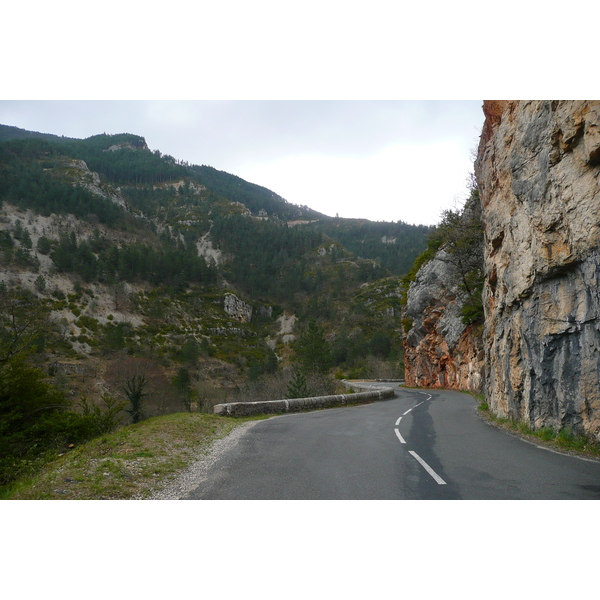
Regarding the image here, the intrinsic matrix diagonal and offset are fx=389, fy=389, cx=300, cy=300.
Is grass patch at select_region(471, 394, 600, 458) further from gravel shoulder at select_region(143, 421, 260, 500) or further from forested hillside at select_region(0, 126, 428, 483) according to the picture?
forested hillside at select_region(0, 126, 428, 483)

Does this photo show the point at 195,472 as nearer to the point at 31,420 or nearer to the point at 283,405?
the point at 31,420

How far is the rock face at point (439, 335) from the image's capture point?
1264 inches

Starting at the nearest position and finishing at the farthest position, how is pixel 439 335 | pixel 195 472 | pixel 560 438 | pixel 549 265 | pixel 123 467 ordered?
pixel 123 467 < pixel 195 472 < pixel 560 438 < pixel 549 265 < pixel 439 335

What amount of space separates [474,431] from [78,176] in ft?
468

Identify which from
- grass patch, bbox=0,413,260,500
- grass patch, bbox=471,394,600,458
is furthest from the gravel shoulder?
grass patch, bbox=471,394,600,458

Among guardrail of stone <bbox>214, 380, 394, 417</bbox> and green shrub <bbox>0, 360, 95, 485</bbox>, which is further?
guardrail of stone <bbox>214, 380, 394, 417</bbox>

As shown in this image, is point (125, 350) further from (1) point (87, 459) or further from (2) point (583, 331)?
(2) point (583, 331)

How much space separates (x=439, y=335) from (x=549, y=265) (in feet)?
96.1

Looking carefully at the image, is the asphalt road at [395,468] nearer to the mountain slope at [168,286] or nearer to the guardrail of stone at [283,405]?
the guardrail of stone at [283,405]

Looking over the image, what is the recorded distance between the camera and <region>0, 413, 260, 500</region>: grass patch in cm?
590

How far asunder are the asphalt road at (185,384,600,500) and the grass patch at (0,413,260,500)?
2.93 ft

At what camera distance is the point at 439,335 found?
3788cm

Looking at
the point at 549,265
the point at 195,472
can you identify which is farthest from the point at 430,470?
the point at 549,265

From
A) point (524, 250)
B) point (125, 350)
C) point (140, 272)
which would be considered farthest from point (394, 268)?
point (524, 250)
